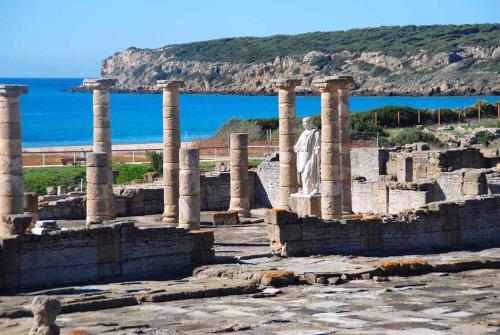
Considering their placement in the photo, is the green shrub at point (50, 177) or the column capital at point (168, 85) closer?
the column capital at point (168, 85)

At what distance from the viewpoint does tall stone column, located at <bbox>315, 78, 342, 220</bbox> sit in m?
28.8

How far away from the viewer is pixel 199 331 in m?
18.0

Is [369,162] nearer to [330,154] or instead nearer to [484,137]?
[330,154]

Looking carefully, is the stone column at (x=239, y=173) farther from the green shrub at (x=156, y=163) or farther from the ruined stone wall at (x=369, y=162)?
the green shrub at (x=156, y=163)

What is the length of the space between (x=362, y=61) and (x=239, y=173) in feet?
403

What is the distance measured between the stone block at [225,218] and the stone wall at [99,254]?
6.75 metres

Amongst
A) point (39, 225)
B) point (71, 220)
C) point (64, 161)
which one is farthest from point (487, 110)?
point (39, 225)

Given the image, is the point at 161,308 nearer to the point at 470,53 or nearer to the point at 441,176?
the point at 441,176

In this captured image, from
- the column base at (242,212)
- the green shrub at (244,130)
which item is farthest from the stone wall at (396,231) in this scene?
the green shrub at (244,130)

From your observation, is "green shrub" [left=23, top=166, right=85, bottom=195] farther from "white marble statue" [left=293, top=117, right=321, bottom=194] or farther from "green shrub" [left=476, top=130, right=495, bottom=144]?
"white marble statue" [left=293, top=117, right=321, bottom=194]

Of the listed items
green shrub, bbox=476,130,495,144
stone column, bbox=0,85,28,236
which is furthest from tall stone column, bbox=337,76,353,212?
green shrub, bbox=476,130,495,144

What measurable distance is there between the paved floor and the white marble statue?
7217 millimetres

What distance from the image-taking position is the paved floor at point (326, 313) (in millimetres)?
18125

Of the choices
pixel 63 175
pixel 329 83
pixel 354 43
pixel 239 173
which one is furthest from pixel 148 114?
pixel 329 83
